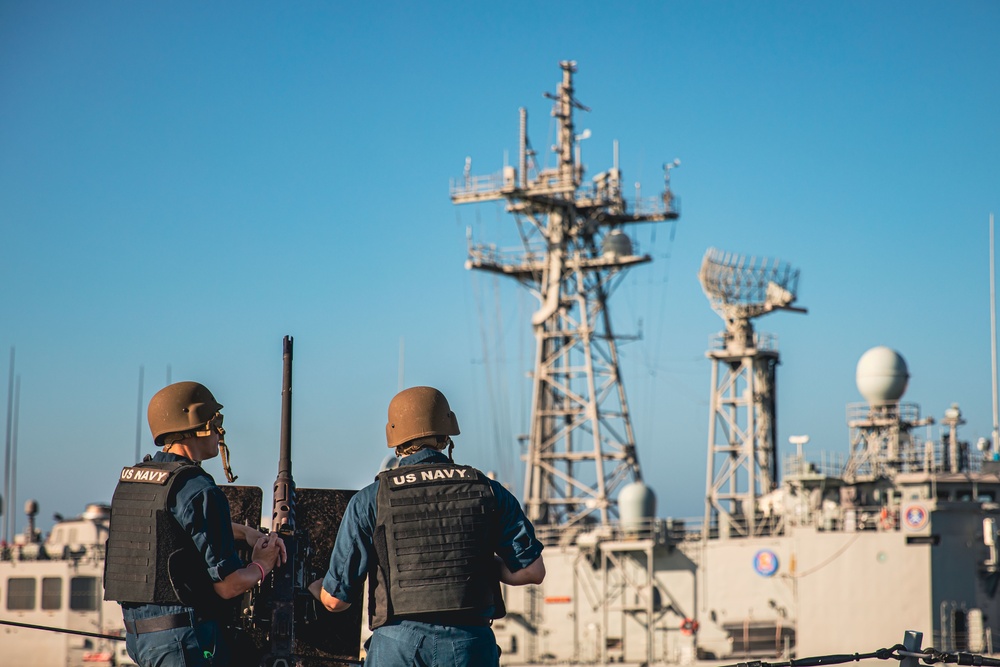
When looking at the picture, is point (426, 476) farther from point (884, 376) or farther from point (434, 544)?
point (884, 376)

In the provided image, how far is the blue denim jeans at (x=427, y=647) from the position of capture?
5152mm

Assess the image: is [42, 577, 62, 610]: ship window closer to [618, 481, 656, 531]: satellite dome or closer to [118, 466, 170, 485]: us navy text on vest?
[618, 481, 656, 531]: satellite dome

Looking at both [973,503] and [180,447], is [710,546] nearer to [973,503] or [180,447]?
[973,503]

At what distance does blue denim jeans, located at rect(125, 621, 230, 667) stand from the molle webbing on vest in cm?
14

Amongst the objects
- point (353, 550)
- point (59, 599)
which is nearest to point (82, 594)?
point (59, 599)


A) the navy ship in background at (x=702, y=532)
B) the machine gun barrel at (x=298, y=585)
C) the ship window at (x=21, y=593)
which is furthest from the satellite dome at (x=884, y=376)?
the machine gun barrel at (x=298, y=585)

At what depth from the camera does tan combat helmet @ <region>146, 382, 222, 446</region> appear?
5.57 meters

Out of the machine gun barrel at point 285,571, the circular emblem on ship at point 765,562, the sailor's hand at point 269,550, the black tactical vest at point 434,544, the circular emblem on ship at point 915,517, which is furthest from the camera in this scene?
the circular emblem on ship at point 765,562

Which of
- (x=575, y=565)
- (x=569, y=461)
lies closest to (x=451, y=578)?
(x=575, y=565)

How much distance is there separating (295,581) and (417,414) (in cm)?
115

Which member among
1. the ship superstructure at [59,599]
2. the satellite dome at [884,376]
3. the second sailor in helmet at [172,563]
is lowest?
the ship superstructure at [59,599]

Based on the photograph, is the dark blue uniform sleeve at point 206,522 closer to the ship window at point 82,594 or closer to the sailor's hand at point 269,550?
the sailor's hand at point 269,550

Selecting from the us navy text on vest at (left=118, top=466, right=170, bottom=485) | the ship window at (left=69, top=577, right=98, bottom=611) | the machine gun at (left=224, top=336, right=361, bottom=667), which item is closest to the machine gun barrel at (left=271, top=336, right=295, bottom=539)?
the machine gun at (left=224, top=336, right=361, bottom=667)

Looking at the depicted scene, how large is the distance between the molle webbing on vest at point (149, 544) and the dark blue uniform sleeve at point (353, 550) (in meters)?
0.59
